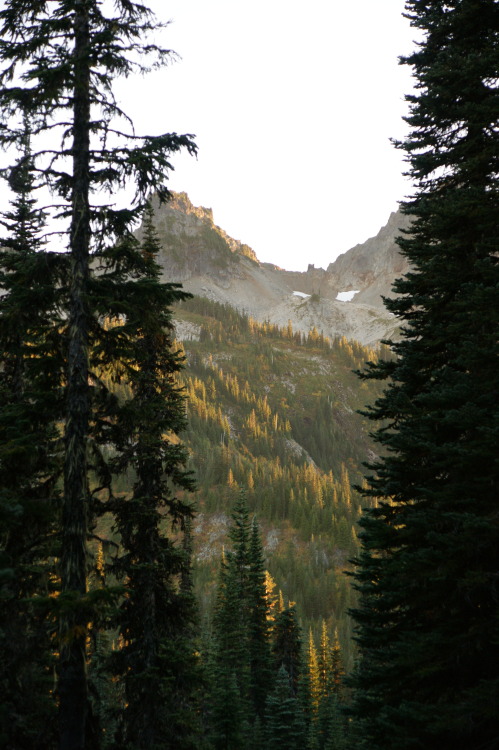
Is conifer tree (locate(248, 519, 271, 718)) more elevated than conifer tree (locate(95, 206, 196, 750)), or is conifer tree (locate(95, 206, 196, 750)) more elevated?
Result: conifer tree (locate(95, 206, 196, 750))

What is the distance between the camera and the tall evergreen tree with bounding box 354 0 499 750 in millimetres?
8445

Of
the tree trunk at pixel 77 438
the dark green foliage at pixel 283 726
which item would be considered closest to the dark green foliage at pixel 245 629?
the dark green foliage at pixel 283 726

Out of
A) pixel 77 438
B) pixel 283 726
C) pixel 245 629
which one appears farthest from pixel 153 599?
pixel 245 629

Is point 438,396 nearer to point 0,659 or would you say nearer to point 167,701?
point 0,659

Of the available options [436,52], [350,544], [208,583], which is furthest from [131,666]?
[350,544]

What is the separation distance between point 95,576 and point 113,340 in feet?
14.3

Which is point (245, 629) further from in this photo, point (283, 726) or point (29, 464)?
point (29, 464)

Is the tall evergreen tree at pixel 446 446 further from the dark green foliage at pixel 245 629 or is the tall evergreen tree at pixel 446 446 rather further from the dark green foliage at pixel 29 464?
the dark green foliage at pixel 245 629

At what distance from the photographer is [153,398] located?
16.2 m

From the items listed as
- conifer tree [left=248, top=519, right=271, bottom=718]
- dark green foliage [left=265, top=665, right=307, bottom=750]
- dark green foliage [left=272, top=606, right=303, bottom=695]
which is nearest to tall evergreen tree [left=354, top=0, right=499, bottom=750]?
dark green foliage [left=265, top=665, right=307, bottom=750]

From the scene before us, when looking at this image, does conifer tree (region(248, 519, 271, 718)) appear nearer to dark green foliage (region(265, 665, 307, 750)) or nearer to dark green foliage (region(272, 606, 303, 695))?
dark green foliage (region(265, 665, 307, 750))

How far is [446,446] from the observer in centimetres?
935

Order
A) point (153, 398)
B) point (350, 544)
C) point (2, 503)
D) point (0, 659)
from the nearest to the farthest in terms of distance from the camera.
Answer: point (2, 503)
point (0, 659)
point (153, 398)
point (350, 544)

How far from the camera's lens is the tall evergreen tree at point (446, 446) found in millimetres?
8445
